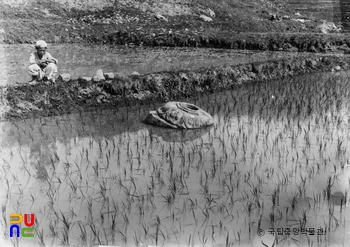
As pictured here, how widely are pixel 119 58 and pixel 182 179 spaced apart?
7.04 metres

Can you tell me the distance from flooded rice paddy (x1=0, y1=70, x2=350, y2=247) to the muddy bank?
0.98 feet

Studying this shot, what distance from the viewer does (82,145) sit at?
4465 millimetres

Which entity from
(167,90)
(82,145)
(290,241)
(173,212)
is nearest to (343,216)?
(290,241)

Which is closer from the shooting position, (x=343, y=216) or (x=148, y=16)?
(x=343, y=216)

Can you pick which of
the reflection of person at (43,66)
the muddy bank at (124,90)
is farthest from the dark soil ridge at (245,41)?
the reflection of person at (43,66)

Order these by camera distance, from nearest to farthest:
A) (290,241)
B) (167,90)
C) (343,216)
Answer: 1. (290,241)
2. (343,216)
3. (167,90)

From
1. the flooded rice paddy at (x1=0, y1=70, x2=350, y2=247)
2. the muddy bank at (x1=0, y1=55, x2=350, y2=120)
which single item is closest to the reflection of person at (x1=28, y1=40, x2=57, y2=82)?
the muddy bank at (x1=0, y1=55, x2=350, y2=120)

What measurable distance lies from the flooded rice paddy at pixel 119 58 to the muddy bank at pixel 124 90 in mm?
1269

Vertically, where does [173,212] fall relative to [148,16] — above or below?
below

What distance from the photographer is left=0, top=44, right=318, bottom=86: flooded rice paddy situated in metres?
8.18

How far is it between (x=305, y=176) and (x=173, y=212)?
55.6 inches

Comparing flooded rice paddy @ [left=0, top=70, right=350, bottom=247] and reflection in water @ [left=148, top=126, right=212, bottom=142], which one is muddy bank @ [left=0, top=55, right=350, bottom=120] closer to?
flooded rice paddy @ [left=0, top=70, right=350, bottom=247]

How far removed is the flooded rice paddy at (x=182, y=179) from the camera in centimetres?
270

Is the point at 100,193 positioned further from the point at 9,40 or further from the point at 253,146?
the point at 9,40
